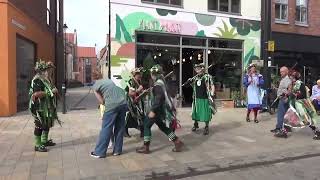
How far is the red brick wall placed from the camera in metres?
20.7

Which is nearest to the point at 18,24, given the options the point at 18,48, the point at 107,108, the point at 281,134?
the point at 18,48

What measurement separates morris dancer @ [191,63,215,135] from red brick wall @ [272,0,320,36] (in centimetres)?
994

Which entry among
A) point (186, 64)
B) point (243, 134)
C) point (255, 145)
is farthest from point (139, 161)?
point (186, 64)

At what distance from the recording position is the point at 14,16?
15.1m

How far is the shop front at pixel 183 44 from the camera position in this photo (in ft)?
54.7

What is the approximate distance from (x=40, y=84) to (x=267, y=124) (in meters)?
7.01

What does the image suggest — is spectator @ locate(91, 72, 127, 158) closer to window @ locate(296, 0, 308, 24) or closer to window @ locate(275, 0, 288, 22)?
window @ locate(275, 0, 288, 22)

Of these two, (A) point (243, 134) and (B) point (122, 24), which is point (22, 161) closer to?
(A) point (243, 134)

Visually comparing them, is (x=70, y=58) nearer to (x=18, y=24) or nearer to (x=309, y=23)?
(x=309, y=23)

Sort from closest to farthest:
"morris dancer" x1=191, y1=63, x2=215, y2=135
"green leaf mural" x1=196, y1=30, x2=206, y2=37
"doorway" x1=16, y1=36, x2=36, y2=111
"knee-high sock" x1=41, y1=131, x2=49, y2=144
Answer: "knee-high sock" x1=41, y1=131, x2=49, y2=144
"morris dancer" x1=191, y1=63, x2=215, y2=135
"doorway" x1=16, y1=36, x2=36, y2=111
"green leaf mural" x1=196, y1=30, x2=206, y2=37

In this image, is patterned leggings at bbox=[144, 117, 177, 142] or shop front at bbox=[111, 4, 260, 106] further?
shop front at bbox=[111, 4, 260, 106]

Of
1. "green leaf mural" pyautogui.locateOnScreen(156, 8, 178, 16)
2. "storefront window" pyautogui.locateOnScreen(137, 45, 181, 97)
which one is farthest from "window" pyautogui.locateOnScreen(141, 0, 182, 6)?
"storefront window" pyautogui.locateOnScreen(137, 45, 181, 97)

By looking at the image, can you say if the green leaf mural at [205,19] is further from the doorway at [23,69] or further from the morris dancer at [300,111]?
the morris dancer at [300,111]

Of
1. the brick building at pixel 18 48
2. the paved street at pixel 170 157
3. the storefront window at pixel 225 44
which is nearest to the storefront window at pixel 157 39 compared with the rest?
the storefront window at pixel 225 44
